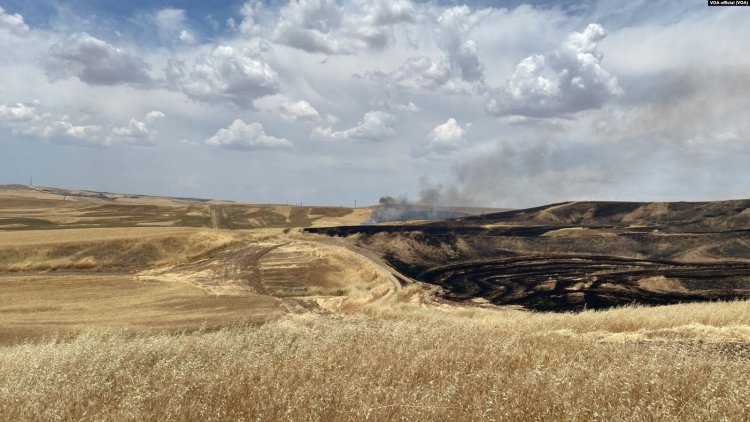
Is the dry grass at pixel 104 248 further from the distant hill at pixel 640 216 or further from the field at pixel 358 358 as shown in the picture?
the distant hill at pixel 640 216

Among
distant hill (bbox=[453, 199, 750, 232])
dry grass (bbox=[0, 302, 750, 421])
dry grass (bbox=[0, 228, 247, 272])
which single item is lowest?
dry grass (bbox=[0, 228, 247, 272])

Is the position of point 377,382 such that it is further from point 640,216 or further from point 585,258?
point 640,216

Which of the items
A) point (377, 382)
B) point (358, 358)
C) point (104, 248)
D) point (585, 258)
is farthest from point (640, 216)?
point (377, 382)

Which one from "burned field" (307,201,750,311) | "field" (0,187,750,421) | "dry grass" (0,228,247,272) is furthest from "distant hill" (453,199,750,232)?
"dry grass" (0,228,247,272)

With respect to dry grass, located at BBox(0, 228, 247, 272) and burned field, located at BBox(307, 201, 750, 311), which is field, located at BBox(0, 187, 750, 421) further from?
dry grass, located at BBox(0, 228, 247, 272)

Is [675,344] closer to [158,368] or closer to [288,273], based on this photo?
[158,368]

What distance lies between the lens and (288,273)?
1703 inches

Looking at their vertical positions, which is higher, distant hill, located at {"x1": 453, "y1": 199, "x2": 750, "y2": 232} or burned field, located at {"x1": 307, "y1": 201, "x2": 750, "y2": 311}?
distant hill, located at {"x1": 453, "y1": 199, "x2": 750, "y2": 232}

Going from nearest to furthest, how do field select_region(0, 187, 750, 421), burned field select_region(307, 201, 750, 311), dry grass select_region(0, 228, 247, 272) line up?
field select_region(0, 187, 750, 421) → burned field select_region(307, 201, 750, 311) → dry grass select_region(0, 228, 247, 272)

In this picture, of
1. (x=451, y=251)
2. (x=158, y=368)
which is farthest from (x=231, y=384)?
(x=451, y=251)

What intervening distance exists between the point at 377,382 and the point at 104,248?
52997 mm

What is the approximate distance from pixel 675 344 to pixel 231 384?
439 inches

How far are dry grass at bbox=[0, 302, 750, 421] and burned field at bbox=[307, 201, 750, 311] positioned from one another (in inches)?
909

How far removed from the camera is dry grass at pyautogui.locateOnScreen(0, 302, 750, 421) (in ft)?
19.1
